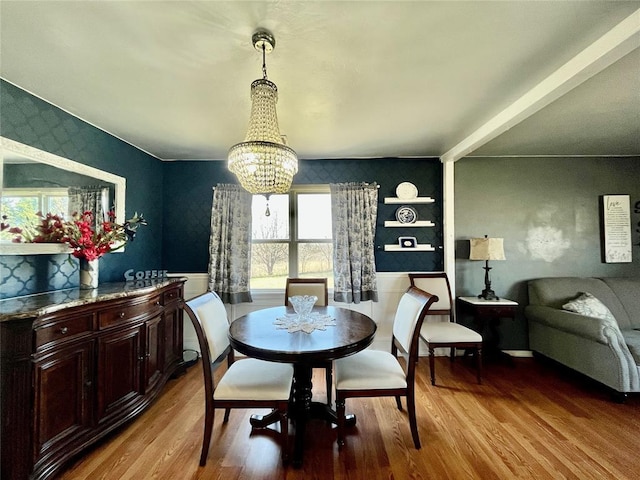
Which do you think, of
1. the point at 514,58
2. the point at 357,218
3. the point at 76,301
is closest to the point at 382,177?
the point at 357,218

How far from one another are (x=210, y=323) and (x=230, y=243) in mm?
1669

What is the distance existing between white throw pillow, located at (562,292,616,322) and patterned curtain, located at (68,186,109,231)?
182 inches

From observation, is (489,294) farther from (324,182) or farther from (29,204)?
(29,204)

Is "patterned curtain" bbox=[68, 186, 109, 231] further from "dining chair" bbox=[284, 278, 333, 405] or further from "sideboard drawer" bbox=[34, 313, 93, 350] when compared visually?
"dining chair" bbox=[284, 278, 333, 405]

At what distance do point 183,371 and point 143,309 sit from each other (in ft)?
3.49

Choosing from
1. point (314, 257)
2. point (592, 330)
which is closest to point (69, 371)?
point (314, 257)

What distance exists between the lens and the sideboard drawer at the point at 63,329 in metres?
1.48

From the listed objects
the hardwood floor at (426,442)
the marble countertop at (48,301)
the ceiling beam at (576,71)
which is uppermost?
the ceiling beam at (576,71)

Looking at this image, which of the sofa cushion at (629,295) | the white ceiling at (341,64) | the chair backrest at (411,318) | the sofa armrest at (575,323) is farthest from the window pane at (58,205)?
the sofa cushion at (629,295)

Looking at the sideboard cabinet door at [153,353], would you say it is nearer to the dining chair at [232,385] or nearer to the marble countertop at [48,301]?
the marble countertop at [48,301]

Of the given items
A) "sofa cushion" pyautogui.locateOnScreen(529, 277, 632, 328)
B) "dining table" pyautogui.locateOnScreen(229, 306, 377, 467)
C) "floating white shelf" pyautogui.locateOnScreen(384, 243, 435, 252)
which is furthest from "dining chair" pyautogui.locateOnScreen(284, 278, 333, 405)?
"sofa cushion" pyautogui.locateOnScreen(529, 277, 632, 328)

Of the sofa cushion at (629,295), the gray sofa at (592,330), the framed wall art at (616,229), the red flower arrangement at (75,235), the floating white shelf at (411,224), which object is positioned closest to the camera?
the red flower arrangement at (75,235)

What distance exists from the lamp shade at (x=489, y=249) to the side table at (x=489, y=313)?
49 centimetres

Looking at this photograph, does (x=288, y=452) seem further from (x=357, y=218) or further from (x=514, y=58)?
(x=514, y=58)
